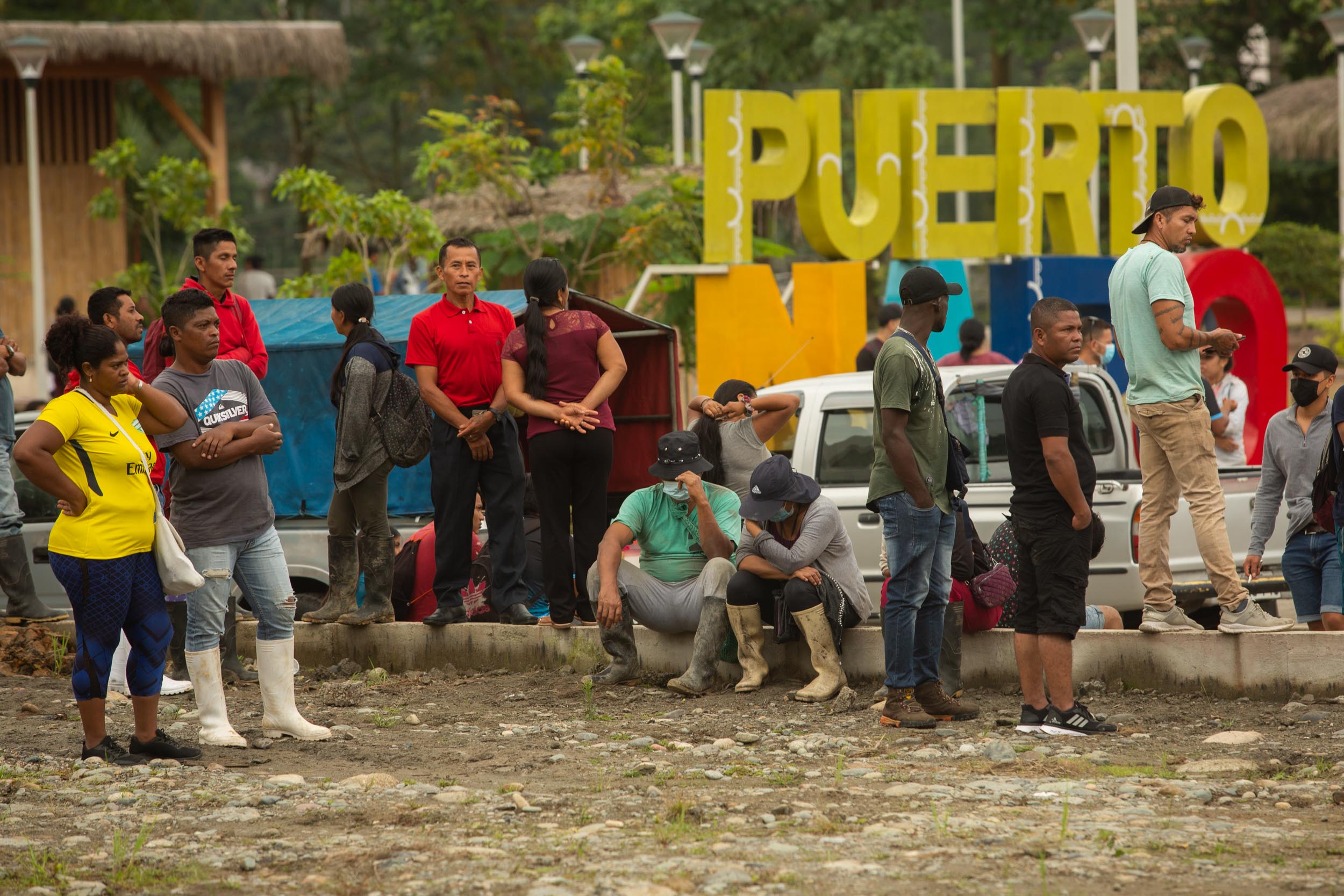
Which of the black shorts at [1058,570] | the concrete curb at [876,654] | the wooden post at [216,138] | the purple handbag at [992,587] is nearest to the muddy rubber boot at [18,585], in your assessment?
the concrete curb at [876,654]

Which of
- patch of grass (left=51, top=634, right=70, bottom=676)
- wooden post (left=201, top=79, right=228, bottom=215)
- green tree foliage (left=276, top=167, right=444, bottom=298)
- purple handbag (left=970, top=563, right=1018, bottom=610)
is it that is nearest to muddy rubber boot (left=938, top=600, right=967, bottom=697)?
purple handbag (left=970, top=563, right=1018, bottom=610)

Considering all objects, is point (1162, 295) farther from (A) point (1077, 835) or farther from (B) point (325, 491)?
(B) point (325, 491)

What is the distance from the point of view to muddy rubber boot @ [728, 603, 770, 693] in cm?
791

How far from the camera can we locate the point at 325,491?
992 centimetres

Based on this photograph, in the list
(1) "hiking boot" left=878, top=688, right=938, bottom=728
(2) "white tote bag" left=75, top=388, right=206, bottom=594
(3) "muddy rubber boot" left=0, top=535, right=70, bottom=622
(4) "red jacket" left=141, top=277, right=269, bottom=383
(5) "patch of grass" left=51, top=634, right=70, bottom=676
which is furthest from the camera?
(3) "muddy rubber boot" left=0, top=535, right=70, bottom=622

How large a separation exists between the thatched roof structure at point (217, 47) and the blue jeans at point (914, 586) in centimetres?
1697

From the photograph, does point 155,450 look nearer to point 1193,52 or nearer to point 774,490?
point 774,490

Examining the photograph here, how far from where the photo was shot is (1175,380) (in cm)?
736

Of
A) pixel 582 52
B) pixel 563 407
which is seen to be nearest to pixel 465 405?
pixel 563 407

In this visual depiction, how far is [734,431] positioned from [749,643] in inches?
46.9

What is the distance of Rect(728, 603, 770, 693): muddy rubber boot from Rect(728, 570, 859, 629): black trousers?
0.04m

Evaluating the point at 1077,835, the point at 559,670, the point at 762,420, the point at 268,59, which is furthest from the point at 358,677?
the point at 268,59

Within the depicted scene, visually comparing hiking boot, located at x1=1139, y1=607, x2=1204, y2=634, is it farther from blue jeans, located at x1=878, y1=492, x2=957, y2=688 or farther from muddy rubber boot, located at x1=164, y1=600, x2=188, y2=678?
muddy rubber boot, located at x1=164, y1=600, x2=188, y2=678

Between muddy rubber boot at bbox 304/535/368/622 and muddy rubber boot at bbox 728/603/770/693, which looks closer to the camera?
muddy rubber boot at bbox 728/603/770/693
